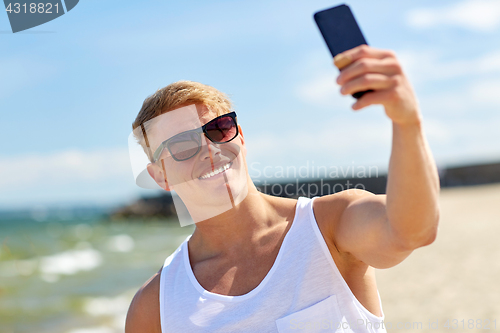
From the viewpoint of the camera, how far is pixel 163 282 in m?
2.08

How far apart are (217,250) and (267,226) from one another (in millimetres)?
334

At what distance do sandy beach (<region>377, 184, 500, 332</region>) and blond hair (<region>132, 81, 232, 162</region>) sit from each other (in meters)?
5.19

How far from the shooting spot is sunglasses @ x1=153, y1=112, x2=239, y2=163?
2246 millimetres

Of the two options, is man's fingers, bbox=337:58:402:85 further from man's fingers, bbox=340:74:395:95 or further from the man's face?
the man's face

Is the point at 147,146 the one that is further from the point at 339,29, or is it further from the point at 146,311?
the point at 339,29

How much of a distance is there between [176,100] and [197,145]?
275 mm

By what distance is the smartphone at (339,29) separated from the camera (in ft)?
3.86

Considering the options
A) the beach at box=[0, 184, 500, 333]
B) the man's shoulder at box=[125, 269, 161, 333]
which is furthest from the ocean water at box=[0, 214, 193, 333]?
the man's shoulder at box=[125, 269, 161, 333]

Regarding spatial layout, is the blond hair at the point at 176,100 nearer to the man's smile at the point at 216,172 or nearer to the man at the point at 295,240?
the man at the point at 295,240

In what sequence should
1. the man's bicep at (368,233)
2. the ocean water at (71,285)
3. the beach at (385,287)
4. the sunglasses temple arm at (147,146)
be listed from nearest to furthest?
the man's bicep at (368,233) < the sunglasses temple arm at (147,146) < the beach at (385,287) < the ocean water at (71,285)

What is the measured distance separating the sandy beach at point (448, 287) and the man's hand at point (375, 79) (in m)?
5.53

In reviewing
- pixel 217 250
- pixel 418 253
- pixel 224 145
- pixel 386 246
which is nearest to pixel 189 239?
pixel 217 250

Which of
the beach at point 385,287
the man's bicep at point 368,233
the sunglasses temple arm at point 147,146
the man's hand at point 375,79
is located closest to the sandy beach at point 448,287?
the beach at point 385,287

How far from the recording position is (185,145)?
2254 millimetres
